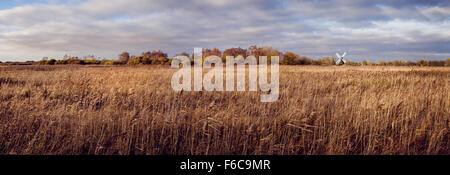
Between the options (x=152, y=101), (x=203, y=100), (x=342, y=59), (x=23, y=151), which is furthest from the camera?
(x=342, y=59)

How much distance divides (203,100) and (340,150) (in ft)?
14.4

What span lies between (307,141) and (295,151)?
408 millimetres

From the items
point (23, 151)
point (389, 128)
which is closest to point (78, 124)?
point (23, 151)

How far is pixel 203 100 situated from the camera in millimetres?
7219

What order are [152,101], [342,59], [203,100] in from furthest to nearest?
[342,59] → [203,100] → [152,101]

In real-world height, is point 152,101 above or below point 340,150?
above
